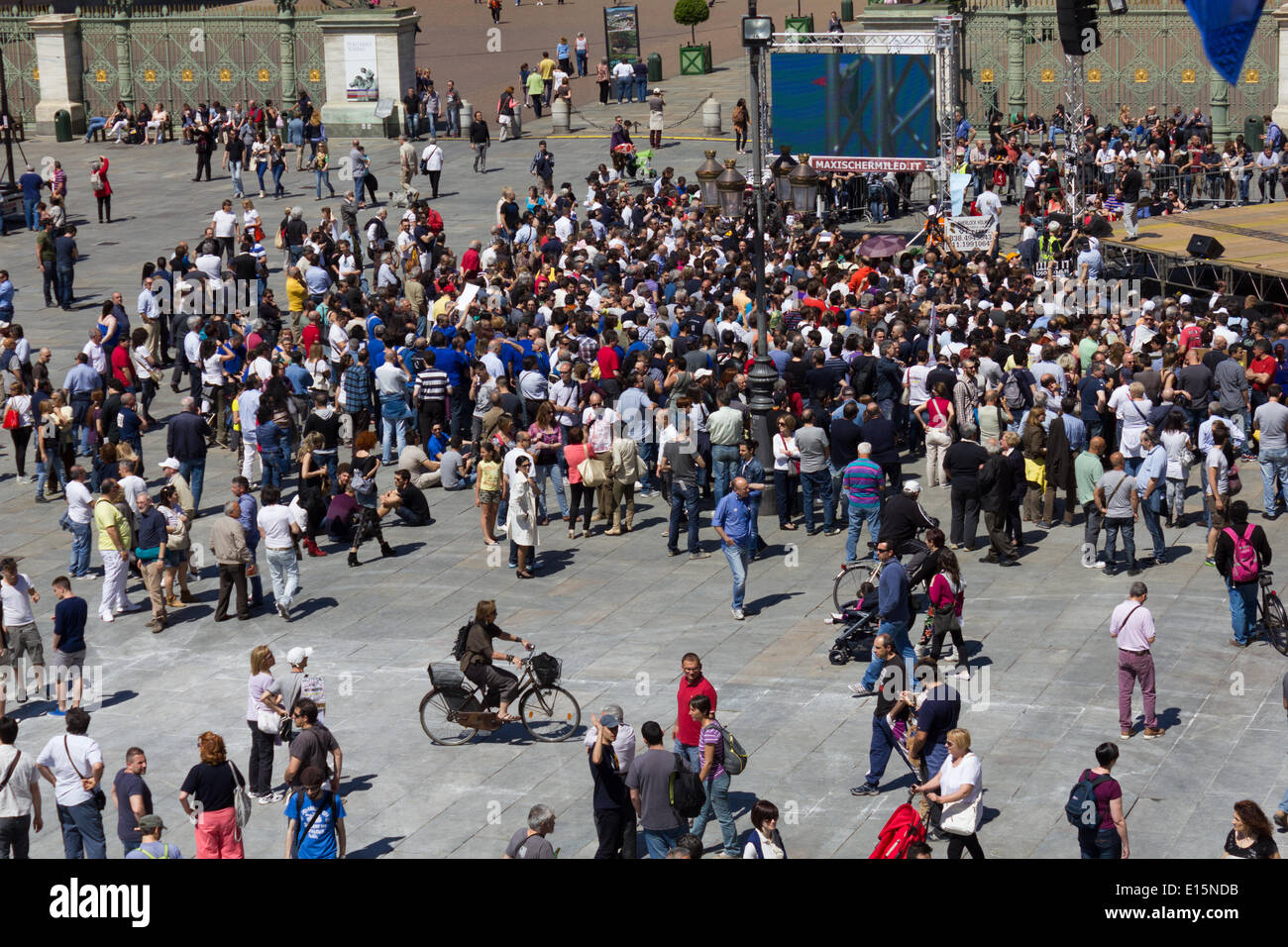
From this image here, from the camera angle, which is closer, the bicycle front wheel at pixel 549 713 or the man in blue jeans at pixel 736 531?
the bicycle front wheel at pixel 549 713

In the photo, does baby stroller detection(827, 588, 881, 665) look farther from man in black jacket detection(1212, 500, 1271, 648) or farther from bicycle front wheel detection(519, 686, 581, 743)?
man in black jacket detection(1212, 500, 1271, 648)

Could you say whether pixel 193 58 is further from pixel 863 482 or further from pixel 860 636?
pixel 860 636

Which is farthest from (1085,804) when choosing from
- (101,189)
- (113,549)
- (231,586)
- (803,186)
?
(101,189)

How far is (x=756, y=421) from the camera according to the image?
21266mm

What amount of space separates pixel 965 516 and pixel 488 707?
261 inches

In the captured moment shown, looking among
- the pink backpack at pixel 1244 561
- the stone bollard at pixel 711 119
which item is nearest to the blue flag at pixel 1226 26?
the pink backpack at pixel 1244 561

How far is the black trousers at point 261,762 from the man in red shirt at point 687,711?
3.44 metres

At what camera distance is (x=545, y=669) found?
50.3 feet

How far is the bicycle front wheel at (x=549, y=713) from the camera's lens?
15547mm

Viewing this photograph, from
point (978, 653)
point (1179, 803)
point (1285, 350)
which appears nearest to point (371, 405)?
point (978, 653)

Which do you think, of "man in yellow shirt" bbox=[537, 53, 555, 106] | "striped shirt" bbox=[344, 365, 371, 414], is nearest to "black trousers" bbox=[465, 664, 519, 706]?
"striped shirt" bbox=[344, 365, 371, 414]

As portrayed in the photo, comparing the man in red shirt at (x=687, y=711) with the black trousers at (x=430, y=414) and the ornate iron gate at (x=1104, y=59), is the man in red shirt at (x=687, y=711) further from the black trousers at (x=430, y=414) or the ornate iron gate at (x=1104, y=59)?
the ornate iron gate at (x=1104, y=59)

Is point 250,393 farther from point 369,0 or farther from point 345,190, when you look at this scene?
point 369,0

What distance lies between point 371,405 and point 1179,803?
1304cm
